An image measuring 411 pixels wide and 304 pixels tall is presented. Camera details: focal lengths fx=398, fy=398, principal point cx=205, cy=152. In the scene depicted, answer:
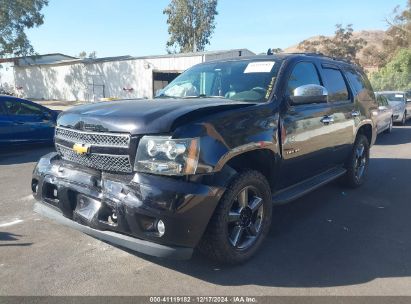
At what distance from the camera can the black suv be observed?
9.94 ft

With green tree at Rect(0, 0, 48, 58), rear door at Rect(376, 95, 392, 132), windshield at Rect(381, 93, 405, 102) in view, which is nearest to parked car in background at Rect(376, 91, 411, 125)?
windshield at Rect(381, 93, 405, 102)

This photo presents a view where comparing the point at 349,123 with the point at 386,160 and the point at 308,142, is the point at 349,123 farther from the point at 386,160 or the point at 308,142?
the point at 386,160

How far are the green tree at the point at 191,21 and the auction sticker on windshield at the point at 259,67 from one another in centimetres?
5253

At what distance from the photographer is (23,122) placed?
9.27m

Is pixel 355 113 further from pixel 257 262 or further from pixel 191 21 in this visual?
pixel 191 21

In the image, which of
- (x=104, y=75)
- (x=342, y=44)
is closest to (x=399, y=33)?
(x=342, y=44)

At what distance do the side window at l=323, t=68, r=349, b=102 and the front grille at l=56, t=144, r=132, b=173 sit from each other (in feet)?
9.99

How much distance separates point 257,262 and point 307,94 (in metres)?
1.78

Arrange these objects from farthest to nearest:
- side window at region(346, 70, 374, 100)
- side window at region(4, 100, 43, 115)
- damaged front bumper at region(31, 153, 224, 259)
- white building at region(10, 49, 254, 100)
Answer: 1. white building at region(10, 49, 254, 100)
2. side window at region(4, 100, 43, 115)
3. side window at region(346, 70, 374, 100)
4. damaged front bumper at region(31, 153, 224, 259)

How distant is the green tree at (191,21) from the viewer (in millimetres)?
56000

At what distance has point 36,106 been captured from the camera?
9.72 m

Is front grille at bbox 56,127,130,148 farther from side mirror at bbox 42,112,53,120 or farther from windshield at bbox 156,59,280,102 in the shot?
side mirror at bbox 42,112,53,120

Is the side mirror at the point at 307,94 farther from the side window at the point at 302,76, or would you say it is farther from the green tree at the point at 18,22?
the green tree at the point at 18,22

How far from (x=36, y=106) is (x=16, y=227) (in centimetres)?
597
